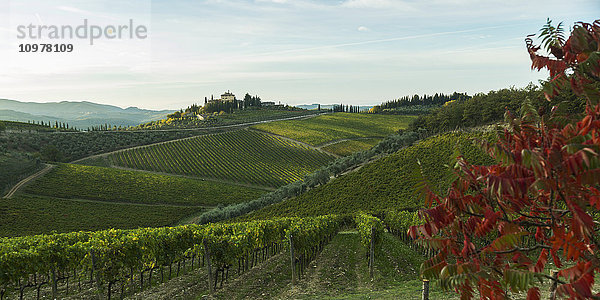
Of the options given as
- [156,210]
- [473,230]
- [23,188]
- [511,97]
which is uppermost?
[511,97]

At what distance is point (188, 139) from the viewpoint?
372 ft

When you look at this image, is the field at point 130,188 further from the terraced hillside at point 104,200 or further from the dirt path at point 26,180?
the dirt path at point 26,180

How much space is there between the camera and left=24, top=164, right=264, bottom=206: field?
63719mm

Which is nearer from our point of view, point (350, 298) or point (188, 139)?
point (350, 298)

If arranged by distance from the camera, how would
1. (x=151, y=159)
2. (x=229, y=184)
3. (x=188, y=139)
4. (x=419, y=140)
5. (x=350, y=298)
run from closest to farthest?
(x=350, y=298)
(x=419, y=140)
(x=229, y=184)
(x=151, y=159)
(x=188, y=139)

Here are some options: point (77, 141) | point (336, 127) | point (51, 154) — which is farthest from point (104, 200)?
point (336, 127)

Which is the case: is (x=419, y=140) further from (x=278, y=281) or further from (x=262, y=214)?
(x=278, y=281)

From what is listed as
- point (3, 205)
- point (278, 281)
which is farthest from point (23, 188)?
point (278, 281)

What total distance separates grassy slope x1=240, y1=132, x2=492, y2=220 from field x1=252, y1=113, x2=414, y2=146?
51653 millimetres

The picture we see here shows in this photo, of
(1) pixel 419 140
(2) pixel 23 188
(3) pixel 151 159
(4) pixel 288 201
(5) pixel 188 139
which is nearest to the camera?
(4) pixel 288 201

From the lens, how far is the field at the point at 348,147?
108188mm

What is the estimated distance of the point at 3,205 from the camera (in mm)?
51719

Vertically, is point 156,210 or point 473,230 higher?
point 473,230

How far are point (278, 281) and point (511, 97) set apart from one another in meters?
65.5
